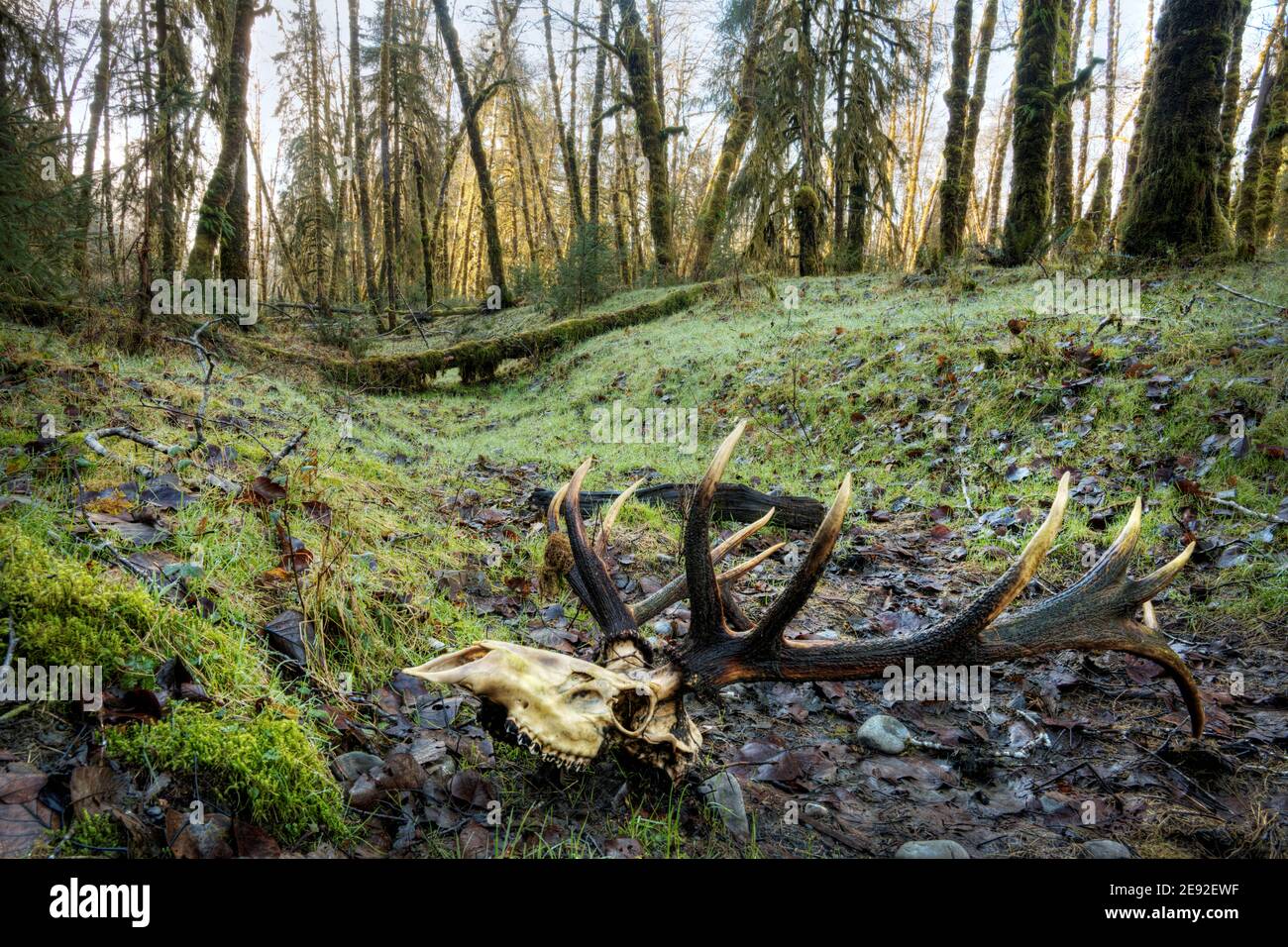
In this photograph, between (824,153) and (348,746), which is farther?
(824,153)

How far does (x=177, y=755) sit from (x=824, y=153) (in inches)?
681

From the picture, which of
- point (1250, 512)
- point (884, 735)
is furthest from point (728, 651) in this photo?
point (1250, 512)

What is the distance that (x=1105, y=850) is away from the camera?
6.03 feet

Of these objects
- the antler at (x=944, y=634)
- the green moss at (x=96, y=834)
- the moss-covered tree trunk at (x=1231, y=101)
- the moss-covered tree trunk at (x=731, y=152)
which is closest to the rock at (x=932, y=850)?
the antler at (x=944, y=634)

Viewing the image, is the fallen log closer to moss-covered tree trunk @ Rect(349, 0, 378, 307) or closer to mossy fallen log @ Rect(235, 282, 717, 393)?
mossy fallen log @ Rect(235, 282, 717, 393)

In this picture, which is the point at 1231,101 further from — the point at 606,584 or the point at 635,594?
the point at 606,584

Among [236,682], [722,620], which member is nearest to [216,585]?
[236,682]

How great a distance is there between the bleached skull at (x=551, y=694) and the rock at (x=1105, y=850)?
1343 millimetres

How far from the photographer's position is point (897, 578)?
4.02 m

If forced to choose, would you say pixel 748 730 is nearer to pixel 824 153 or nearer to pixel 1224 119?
pixel 824 153

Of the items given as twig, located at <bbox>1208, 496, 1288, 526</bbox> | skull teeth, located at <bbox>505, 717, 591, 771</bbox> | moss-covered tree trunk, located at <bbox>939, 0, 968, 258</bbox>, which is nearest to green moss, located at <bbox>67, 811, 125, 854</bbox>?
skull teeth, located at <bbox>505, 717, 591, 771</bbox>

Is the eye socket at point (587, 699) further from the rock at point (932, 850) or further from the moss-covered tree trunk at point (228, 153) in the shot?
the moss-covered tree trunk at point (228, 153)

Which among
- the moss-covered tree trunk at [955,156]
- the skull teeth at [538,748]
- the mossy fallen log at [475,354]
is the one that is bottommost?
the skull teeth at [538,748]

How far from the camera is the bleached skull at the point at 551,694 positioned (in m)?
1.59
